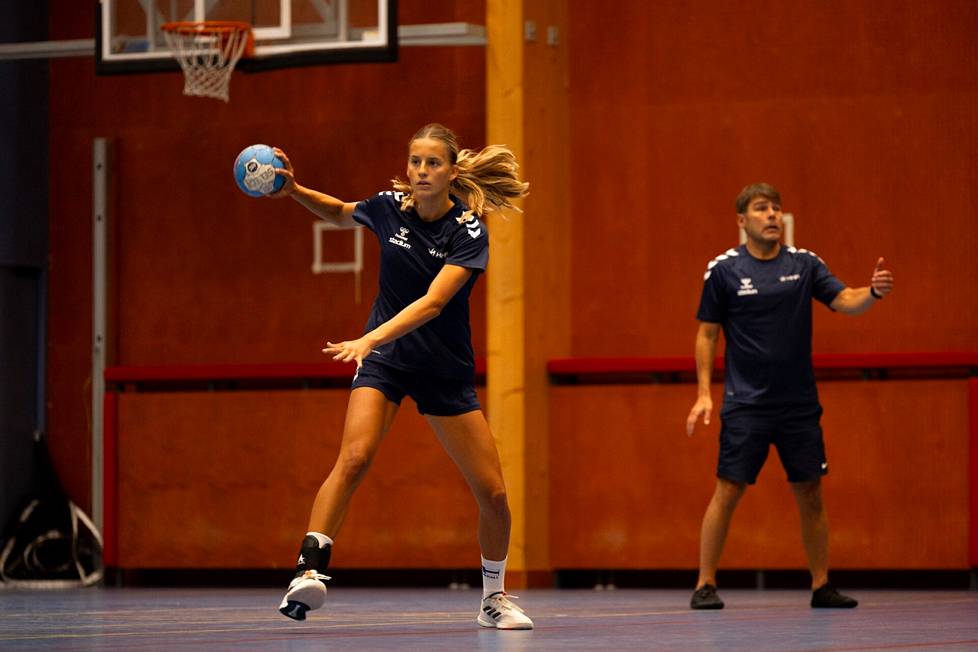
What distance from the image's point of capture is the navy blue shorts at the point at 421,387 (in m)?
6.43

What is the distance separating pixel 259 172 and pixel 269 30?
4269mm

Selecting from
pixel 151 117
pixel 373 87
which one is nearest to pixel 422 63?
pixel 373 87

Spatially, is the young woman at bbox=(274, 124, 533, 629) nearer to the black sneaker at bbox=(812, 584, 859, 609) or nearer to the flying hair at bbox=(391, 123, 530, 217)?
the flying hair at bbox=(391, 123, 530, 217)

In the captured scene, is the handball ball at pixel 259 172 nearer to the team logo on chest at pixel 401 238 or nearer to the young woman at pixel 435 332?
the young woman at pixel 435 332

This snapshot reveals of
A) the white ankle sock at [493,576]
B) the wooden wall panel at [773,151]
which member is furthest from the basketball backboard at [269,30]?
the white ankle sock at [493,576]

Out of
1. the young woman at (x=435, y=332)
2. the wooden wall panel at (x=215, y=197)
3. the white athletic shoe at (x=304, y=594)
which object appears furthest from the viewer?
the wooden wall panel at (x=215, y=197)

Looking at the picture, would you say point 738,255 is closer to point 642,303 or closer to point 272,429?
point 642,303

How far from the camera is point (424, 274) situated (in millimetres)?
6574

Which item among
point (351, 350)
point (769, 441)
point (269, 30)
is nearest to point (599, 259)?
point (269, 30)

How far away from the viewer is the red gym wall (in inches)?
424

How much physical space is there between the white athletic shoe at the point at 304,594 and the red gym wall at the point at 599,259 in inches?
204

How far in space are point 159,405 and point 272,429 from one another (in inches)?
35.4

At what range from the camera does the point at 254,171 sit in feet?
22.1

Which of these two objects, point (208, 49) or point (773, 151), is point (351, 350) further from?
point (773, 151)
